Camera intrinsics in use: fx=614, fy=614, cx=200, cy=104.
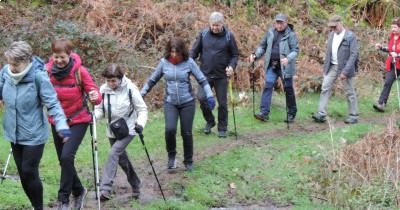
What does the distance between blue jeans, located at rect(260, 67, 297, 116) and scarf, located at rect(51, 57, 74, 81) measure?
591 centimetres

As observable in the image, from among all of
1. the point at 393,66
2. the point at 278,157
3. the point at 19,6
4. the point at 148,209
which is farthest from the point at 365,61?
the point at 148,209

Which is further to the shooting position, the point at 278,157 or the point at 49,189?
the point at 278,157

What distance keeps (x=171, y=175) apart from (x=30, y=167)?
10.0ft

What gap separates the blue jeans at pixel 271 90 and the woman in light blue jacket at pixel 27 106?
21.0 ft

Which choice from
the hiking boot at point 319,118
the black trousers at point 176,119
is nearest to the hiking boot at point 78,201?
the black trousers at point 176,119

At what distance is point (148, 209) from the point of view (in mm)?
7664

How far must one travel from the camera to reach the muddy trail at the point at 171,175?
322 inches

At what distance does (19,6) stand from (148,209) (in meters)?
11.4

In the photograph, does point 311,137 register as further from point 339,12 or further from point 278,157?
point 339,12

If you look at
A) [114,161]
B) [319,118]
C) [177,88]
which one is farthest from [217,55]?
[114,161]

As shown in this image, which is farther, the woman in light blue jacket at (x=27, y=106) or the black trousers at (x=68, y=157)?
the black trousers at (x=68, y=157)

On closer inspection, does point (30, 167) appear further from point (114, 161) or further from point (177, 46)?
point (177, 46)

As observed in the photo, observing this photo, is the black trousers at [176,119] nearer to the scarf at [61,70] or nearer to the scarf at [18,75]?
the scarf at [61,70]

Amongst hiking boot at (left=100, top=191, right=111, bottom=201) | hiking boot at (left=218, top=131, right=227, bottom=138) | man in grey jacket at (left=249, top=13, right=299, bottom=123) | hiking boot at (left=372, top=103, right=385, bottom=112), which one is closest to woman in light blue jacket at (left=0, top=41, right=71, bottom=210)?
hiking boot at (left=100, top=191, right=111, bottom=201)
